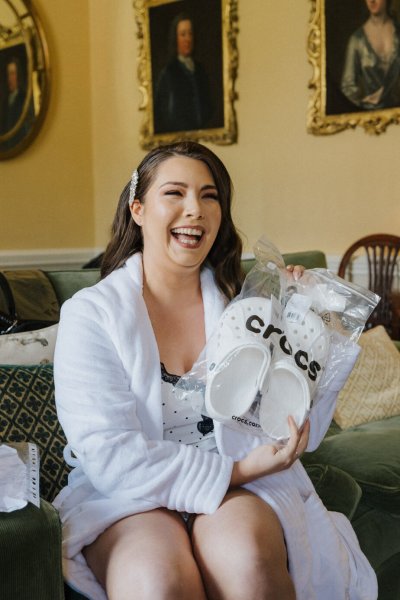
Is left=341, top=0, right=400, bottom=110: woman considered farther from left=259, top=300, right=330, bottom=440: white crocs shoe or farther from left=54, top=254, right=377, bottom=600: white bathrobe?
left=259, top=300, right=330, bottom=440: white crocs shoe

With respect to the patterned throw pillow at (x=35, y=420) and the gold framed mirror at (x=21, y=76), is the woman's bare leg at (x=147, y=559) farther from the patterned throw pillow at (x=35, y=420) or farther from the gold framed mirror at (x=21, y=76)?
the gold framed mirror at (x=21, y=76)

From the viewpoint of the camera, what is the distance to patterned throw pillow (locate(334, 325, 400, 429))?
290 cm

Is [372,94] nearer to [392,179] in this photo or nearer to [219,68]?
[392,179]

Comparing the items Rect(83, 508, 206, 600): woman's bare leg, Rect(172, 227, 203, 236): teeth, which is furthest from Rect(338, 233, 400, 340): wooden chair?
Rect(83, 508, 206, 600): woman's bare leg

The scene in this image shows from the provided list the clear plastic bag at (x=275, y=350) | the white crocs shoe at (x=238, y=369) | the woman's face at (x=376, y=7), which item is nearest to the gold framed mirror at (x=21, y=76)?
the woman's face at (x=376, y=7)

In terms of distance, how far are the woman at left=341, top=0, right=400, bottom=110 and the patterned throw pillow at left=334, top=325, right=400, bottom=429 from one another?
1622 millimetres

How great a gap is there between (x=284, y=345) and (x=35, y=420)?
66 centimetres

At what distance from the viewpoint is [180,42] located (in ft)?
16.0

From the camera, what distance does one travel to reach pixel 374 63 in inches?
162

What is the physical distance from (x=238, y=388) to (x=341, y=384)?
30cm

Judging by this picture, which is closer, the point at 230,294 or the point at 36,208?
the point at 230,294

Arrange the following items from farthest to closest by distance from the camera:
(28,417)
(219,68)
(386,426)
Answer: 1. (219,68)
2. (386,426)
3. (28,417)

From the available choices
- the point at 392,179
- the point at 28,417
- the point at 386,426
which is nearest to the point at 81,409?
the point at 28,417

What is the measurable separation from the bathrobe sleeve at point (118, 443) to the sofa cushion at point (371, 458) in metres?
0.82
